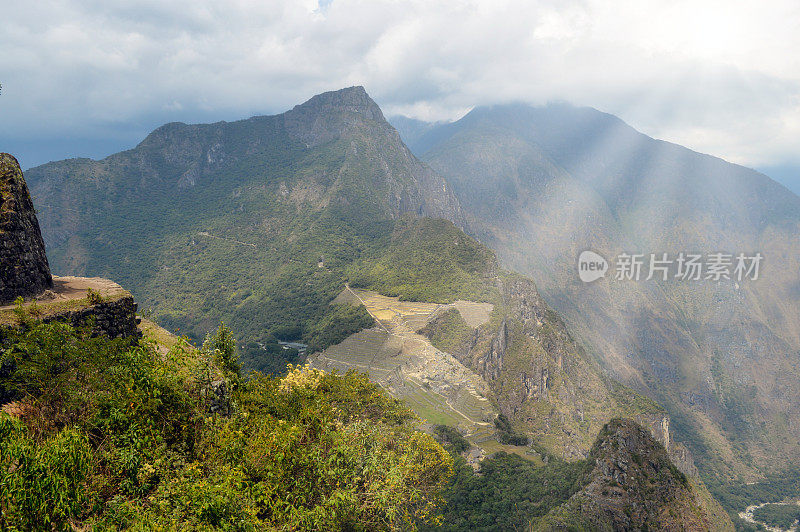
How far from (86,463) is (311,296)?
130 metres

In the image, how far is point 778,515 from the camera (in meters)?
125

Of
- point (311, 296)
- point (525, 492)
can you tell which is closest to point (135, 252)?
point (311, 296)

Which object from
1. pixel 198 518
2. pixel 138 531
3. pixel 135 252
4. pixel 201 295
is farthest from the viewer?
pixel 135 252

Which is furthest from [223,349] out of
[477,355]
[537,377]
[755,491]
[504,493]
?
[755,491]

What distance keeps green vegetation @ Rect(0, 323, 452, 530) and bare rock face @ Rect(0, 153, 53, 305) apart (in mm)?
4821

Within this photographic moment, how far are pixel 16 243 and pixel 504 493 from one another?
5095 cm

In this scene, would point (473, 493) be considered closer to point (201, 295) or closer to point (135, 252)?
point (201, 295)

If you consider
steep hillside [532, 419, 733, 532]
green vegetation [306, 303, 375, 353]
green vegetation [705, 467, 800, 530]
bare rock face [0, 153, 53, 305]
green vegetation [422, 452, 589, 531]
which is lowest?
green vegetation [705, 467, 800, 530]

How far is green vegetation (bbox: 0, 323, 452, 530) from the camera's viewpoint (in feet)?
30.5

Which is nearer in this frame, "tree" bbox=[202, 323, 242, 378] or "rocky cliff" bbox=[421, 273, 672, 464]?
"tree" bbox=[202, 323, 242, 378]

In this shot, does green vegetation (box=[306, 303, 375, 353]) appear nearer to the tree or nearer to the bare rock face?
the bare rock face

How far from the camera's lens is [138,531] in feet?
28.6

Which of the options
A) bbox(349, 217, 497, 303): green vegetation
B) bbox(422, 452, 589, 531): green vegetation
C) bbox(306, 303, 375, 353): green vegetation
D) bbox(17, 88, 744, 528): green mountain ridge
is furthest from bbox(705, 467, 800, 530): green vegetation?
bbox(306, 303, 375, 353): green vegetation

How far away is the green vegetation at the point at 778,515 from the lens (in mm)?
122688
